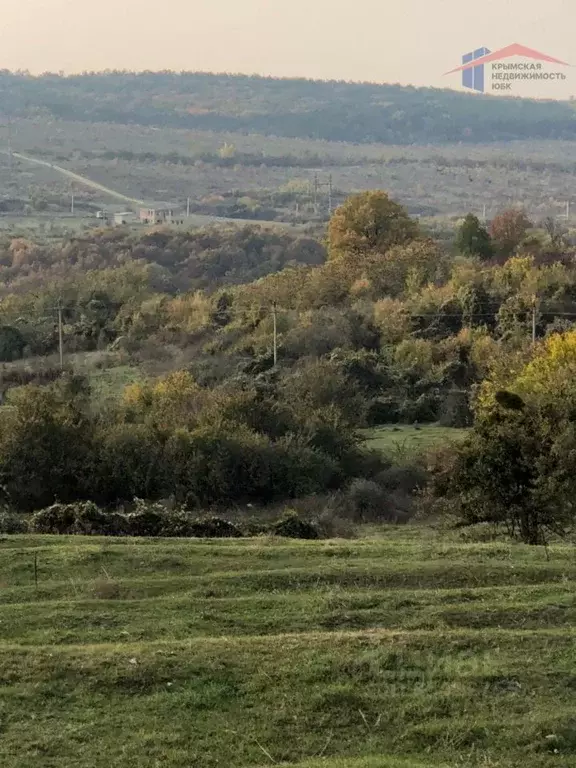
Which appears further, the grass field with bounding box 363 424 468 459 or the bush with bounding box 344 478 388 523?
the grass field with bounding box 363 424 468 459

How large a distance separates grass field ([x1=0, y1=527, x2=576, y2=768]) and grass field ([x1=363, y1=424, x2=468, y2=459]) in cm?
2097

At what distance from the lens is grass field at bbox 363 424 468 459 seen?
36.5 meters

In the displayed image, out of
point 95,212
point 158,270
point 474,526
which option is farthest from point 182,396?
point 95,212

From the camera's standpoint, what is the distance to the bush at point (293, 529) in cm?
2214

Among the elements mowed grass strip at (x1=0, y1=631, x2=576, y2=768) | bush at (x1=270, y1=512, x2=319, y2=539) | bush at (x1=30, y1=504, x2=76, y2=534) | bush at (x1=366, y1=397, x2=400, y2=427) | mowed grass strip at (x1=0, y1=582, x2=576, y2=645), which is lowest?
bush at (x1=366, y1=397, x2=400, y2=427)

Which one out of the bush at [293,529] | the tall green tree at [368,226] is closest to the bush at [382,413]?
the bush at [293,529]

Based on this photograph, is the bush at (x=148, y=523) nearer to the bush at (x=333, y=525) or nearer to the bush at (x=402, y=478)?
the bush at (x=333, y=525)

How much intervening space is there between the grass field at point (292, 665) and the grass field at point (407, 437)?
20969 mm

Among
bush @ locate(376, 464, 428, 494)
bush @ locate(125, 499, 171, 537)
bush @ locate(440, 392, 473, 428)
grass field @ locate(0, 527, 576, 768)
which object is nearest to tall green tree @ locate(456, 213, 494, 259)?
bush @ locate(440, 392, 473, 428)

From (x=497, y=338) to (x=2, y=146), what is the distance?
13138 cm

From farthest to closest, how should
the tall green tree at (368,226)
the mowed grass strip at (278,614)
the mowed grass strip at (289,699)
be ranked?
the tall green tree at (368,226)
the mowed grass strip at (278,614)
the mowed grass strip at (289,699)

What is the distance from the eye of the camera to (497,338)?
53375 millimetres

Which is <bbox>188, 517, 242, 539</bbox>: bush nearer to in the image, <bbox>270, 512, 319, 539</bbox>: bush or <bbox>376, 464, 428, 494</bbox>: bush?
<bbox>270, 512, 319, 539</bbox>: bush

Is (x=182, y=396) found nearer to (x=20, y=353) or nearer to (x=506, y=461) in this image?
(x=506, y=461)
